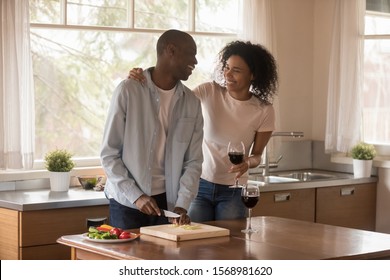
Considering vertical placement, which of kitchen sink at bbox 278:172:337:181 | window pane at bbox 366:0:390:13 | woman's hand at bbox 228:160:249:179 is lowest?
kitchen sink at bbox 278:172:337:181

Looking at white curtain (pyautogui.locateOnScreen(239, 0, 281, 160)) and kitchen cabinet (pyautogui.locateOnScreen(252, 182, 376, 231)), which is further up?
white curtain (pyautogui.locateOnScreen(239, 0, 281, 160))

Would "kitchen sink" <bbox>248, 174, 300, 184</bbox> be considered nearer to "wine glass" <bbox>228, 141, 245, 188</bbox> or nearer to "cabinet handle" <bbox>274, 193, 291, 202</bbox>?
"cabinet handle" <bbox>274, 193, 291, 202</bbox>

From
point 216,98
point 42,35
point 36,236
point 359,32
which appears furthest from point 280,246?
point 359,32

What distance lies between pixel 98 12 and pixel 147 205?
2095mm

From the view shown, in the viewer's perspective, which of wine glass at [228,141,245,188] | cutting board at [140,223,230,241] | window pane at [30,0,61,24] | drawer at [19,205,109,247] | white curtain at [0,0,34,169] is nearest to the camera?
cutting board at [140,223,230,241]

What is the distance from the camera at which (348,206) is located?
5793mm

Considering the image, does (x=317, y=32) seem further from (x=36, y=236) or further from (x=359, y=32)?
(x=36, y=236)

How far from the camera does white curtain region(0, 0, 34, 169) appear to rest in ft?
15.3

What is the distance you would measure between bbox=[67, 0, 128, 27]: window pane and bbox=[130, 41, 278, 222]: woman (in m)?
1.32

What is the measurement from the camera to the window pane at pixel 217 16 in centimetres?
577

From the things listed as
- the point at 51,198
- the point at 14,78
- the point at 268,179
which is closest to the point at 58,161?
the point at 51,198

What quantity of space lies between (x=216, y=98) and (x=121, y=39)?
1.46 m

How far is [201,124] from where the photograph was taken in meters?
3.86

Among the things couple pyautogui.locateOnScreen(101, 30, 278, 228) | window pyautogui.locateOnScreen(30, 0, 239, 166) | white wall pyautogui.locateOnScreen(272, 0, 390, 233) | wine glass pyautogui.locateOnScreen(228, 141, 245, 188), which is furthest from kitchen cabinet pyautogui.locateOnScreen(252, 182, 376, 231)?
wine glass pyautogui.locateOnScreen(228, 141, 245, 188)
